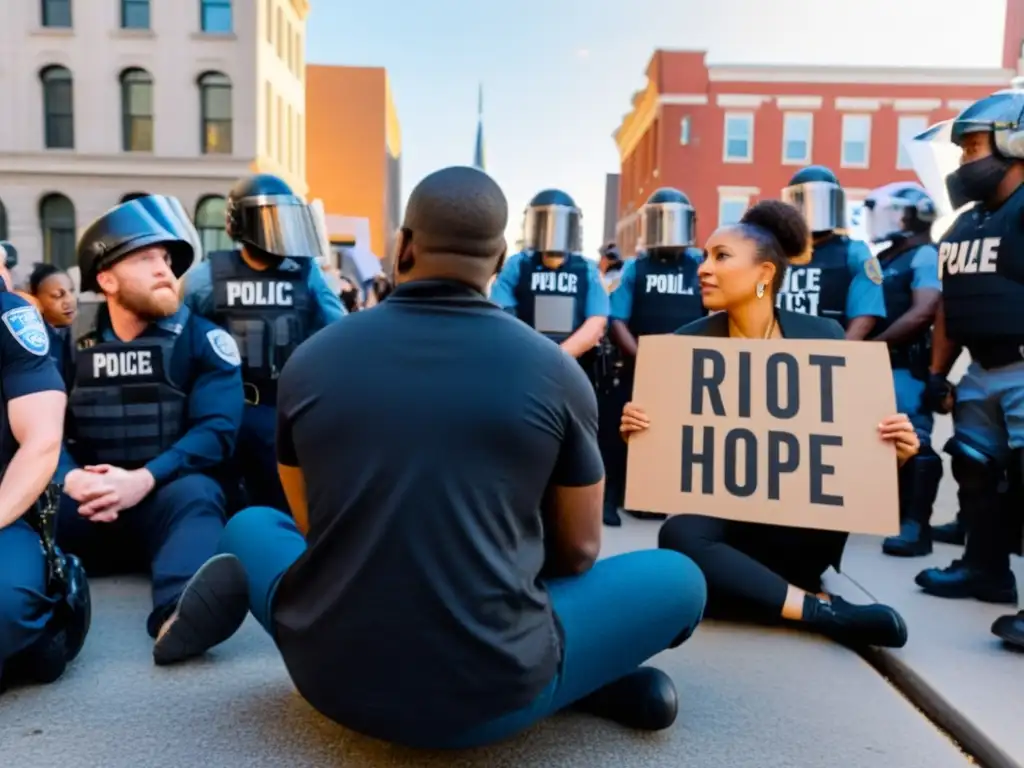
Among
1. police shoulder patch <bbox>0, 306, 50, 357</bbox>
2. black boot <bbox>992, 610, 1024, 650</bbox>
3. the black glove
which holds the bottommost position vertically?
black boot <bbox>992, 610, 1024, 650</bbox>

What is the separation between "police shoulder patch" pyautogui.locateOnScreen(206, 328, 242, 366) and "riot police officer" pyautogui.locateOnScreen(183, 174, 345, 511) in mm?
733

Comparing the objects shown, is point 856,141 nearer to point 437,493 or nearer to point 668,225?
point 668,225

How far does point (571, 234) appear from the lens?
5.80 m

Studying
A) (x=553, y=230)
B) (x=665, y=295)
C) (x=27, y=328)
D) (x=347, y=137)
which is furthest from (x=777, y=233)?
(x=347, y=137)

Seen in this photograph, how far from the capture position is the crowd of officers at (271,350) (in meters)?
2.78

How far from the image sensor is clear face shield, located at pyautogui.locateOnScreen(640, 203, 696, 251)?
580 cm

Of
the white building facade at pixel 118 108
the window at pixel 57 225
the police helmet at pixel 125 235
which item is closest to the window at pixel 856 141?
the white building facade at pixel 118 108

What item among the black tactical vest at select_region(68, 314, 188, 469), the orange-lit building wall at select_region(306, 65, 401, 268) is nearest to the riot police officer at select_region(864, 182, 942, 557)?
the black tactical vest at select_region(68, 314, 188, 469)

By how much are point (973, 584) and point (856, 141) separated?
106 feet

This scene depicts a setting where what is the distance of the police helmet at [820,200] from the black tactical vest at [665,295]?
75 cm

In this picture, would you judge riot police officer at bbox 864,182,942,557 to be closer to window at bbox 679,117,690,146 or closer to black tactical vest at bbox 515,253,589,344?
black tactical vest at bbox 515,253,589,344

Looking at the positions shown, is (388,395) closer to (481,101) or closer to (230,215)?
(230,215)

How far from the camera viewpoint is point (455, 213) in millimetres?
2037

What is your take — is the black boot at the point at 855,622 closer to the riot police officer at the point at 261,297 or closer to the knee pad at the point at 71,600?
the knee pad at the point at 71,600
